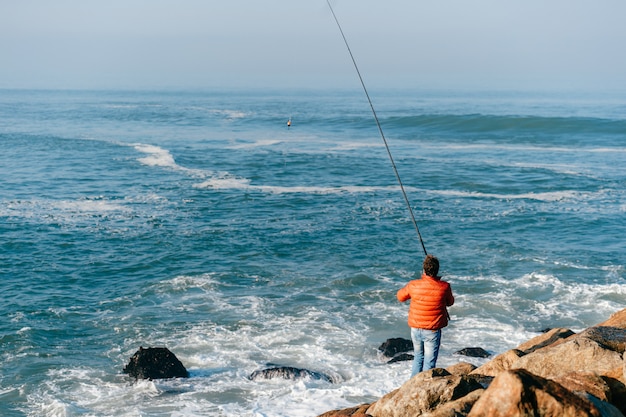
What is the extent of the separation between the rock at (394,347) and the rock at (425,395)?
24.0ft

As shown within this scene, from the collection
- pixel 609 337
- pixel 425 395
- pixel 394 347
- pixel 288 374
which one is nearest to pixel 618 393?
pixel 425 395

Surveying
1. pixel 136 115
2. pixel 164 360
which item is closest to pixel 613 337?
pixel 164 360

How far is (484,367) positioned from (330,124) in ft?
187

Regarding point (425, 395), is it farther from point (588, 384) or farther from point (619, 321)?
point (619, 321)

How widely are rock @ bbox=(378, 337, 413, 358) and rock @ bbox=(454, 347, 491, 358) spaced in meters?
1.03

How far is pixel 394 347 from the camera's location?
1477cm

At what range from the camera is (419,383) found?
23.8ft

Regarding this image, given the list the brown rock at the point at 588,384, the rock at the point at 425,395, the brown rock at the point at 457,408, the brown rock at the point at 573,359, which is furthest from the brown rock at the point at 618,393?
the rock at the point at 425,395

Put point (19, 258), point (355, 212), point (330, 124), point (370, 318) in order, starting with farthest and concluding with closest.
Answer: point (330, 124) < point (355, 212) < point (19, 258) < point (370, 318)

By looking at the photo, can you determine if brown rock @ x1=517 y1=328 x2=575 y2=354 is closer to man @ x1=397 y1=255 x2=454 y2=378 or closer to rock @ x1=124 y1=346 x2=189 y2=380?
man @ x1=397 y1=255 x2=454 y2=378

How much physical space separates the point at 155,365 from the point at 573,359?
8320mm

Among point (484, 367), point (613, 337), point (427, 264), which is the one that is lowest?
point (484, 367)

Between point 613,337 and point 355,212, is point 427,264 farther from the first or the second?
point 355,212

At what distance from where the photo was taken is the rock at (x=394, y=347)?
14664 millimetres
